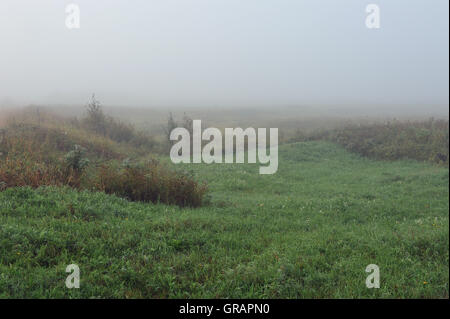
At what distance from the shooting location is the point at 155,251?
6.58m

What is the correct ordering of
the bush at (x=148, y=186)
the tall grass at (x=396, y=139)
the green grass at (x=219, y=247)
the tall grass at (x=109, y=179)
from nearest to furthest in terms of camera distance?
the green grass at (x=219, y=247) < the tall grass at (x=109, y=179) < the bush at (x=148, y=186) < the tall grass at (x=396, y=139)

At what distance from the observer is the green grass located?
547cm

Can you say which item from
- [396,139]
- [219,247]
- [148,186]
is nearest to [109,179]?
[148,186]

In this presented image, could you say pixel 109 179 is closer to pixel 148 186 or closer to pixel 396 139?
pixel 148 186

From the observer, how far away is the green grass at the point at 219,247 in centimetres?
547

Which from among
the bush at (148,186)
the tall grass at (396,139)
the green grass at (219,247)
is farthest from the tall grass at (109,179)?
the tall grass at (396,139)

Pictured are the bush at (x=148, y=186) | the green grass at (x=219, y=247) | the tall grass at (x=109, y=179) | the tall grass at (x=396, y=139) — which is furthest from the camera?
→ the tall grass at (x=396, y=139)

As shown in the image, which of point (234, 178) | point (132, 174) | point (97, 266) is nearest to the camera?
point (97, 266)

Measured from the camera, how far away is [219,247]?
7066 millimetres

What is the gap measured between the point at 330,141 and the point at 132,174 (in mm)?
24010

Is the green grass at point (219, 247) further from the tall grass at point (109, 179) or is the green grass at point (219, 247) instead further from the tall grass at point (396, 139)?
the tall grass at point (396, 139)
